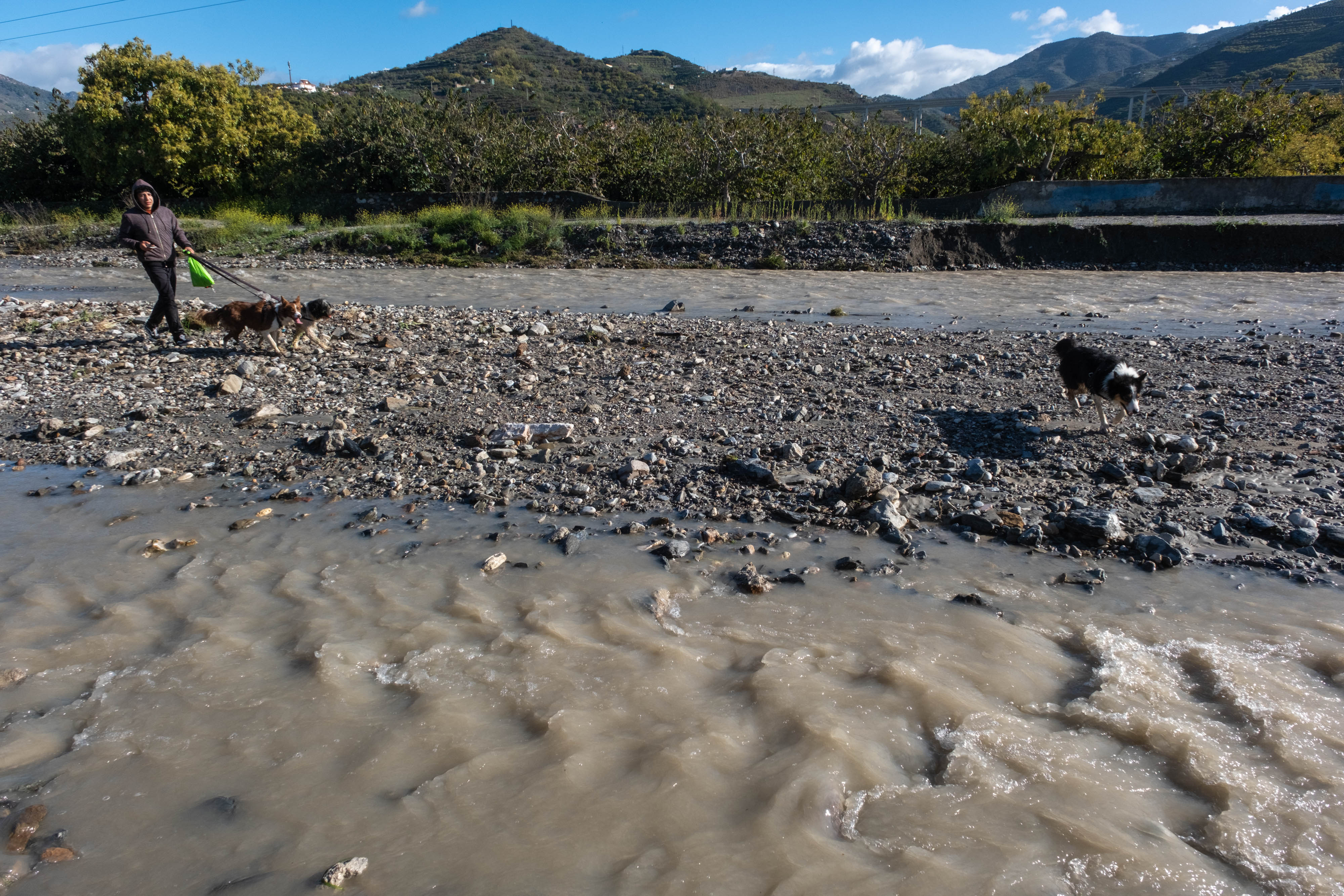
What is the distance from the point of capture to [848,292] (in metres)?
13.4

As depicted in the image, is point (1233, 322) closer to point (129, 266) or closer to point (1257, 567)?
point (1257, 567)

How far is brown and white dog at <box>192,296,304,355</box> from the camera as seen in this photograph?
7680mm

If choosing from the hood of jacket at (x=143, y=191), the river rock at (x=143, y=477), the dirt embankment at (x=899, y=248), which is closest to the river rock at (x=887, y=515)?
the river rock at (x=143, y=477)

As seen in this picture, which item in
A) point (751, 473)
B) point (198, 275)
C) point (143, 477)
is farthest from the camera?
point (198, 275)

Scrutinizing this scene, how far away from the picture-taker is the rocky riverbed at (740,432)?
446 cm

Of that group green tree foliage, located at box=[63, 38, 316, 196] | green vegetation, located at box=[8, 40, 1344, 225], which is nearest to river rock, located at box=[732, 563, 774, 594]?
green vegetation, located at box=[8, 40, 1344, 225]

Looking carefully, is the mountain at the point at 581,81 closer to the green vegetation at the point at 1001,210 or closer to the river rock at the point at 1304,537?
the green vegetation at the point at 1001,210

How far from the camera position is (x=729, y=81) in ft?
323

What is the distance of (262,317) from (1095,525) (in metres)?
7.72

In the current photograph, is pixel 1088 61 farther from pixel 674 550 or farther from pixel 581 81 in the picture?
pixel 674 550

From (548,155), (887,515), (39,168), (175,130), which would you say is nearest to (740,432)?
(887,515)

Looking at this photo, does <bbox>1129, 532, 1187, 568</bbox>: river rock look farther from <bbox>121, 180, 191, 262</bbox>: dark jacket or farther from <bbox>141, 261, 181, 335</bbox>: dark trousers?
<bbox>141, 261, 181, 335</bbox>: dark trousers

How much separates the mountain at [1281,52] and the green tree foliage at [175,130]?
68.1 meters

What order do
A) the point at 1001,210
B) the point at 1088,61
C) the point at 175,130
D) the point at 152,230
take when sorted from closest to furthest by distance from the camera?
the point at 152,230, the point at 1001,210, the point at 175,130, the point at 1088,61
